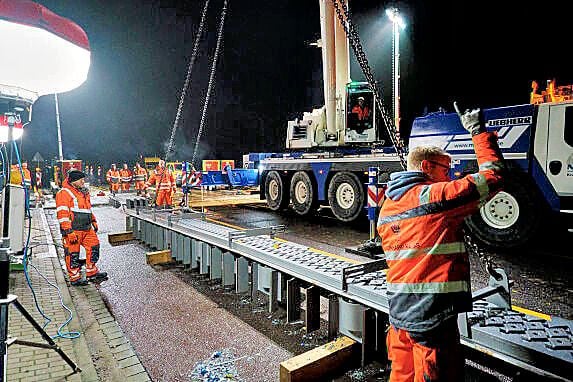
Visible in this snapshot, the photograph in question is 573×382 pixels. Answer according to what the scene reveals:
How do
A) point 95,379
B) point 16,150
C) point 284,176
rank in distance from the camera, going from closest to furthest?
1. point 16,150
2. point 95,379
3. point 284,176

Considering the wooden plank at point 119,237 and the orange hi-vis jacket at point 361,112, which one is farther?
the orange hi-vis jacket at point 361,112

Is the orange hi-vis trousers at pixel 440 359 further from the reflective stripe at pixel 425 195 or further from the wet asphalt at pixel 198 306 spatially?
the wet asphalt at pixel 198 306

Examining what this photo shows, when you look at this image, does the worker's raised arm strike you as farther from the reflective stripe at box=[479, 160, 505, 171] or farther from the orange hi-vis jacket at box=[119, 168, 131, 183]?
the orange hi-vis jacket at box=[119, 168, 131, 183]

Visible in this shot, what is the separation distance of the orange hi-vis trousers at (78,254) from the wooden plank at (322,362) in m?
4.02

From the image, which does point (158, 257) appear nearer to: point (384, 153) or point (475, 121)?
point (384, 153)

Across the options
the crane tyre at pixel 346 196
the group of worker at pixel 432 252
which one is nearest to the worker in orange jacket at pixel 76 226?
the group of worker at pixel 432 252

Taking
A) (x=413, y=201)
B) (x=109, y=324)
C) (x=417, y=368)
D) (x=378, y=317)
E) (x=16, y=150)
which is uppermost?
(x=16, y=150)

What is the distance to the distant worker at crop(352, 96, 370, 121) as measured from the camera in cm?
1048

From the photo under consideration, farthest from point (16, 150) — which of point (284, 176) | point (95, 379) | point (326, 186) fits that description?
point (284, 176)

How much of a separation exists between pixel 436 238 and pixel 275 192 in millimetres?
10695

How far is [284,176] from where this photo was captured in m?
12.4

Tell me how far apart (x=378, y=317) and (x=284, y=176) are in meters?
9.14

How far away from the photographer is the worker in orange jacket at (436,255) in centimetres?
205

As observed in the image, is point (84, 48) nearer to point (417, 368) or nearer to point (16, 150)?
point (16, 150)
